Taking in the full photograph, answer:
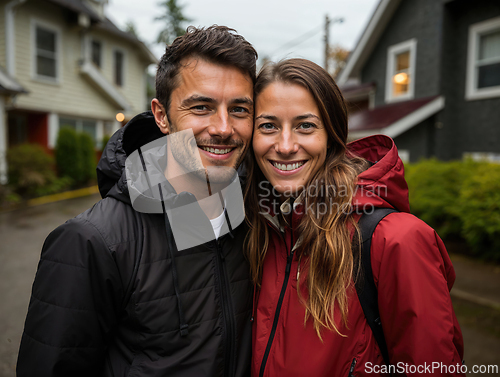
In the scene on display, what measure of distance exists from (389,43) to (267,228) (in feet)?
42.7

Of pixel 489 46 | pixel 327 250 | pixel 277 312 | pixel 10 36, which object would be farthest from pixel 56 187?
pixel 489 46

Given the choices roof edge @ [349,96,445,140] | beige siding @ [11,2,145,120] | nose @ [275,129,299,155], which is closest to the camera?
nose @ [275,129,299,155]

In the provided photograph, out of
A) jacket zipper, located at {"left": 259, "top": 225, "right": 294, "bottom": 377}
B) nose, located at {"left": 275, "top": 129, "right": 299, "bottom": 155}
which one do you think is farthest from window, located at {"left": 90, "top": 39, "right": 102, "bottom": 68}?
jacket zipper, located at {"left": 259, "top": 225, "right": 294, "bottom": 377}

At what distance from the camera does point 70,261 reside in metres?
1.52

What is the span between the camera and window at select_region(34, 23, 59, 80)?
13789 millimetres

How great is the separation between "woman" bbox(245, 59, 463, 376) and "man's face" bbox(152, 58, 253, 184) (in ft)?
0.44

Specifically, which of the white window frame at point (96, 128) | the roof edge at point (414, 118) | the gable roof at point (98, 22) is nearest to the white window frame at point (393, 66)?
the roof edge at point (414, 118)

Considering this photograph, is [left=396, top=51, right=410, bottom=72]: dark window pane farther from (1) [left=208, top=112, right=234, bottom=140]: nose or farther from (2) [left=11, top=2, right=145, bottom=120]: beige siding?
(2) [left=11, top=2, right=145, bottom=120]: beige siding

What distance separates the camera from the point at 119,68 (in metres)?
18.4

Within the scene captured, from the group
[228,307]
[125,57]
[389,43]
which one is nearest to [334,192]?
[228,307]

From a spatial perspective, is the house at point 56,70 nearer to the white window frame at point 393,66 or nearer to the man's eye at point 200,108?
the man's eye at point 200,108

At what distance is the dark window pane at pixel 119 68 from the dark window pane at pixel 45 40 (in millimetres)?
3983

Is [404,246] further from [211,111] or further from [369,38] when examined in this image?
[369,38]

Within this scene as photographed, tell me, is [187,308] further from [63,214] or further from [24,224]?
[63,214]
